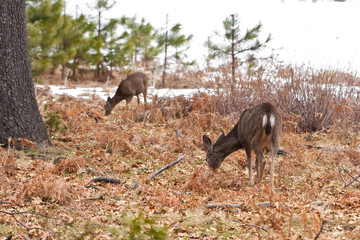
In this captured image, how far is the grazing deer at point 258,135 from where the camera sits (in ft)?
20.2

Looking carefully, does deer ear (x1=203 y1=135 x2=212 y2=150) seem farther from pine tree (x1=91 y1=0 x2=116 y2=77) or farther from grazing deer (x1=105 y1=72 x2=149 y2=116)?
pine tree (x1=91 y1=0 x2=116 y2=77)

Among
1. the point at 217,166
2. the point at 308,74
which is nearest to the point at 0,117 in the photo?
the point at 217,166

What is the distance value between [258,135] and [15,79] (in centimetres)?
416

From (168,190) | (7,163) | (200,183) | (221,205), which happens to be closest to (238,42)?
(200,183)

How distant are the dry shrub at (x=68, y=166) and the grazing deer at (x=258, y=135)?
94.1 inches

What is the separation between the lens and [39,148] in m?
7.43

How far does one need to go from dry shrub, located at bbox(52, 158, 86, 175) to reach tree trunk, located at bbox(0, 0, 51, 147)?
1.19 meters

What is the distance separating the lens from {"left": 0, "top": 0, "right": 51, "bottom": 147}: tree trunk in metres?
6.95

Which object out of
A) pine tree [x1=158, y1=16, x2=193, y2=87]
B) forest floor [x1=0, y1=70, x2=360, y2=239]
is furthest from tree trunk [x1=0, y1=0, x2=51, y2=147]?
pine tree [x1=158, y1=16, x2=193, y2=87]

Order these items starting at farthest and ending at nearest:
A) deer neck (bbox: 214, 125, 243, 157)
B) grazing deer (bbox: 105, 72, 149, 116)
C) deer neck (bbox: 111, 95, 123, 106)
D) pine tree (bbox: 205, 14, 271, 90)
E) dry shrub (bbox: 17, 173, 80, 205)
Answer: grazing deer (bbox: 105, 72, 149, 116) → pine tree (bbox: 205, 14, 271, 90) → deer neck (bbox: 111, 95, 123, 106) → deer neck (bbox: 214, 125, 243, 157) → dry shrub (bbox: 17, 173, 80, 205)

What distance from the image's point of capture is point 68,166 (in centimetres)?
649

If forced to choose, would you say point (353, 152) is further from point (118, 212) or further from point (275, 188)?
point (118, 212)

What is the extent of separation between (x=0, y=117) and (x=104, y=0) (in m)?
19.5

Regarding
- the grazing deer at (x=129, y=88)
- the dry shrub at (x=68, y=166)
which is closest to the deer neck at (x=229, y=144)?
the dry shrub at (x=68, y=166)
